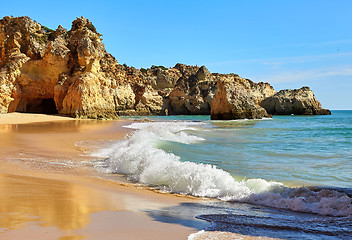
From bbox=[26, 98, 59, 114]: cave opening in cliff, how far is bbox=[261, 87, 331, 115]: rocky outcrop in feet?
146

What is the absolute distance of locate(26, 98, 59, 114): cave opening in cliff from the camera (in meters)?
32.9

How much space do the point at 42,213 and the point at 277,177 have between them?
4.56 metres

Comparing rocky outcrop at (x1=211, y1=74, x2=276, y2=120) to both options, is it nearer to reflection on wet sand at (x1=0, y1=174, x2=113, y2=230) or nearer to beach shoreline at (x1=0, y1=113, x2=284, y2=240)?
beach shoreline at (x1=0, y1=113, x2=284, y2=240)

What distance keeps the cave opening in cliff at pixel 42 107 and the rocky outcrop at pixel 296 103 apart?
44.4 m

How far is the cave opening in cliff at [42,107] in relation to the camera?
32916 mm

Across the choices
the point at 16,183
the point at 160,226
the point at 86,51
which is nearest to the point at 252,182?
the point at 160,226

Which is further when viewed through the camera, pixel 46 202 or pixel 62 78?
pixel 62 78

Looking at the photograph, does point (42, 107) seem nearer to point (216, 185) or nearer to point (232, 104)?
point (232, 104)

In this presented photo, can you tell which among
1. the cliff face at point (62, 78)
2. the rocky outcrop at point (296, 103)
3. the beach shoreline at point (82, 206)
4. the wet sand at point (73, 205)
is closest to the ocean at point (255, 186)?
the beach shoreline at point (82, 206)

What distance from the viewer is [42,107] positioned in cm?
3512

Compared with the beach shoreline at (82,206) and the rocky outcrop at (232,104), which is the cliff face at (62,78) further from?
the beach shoreline at (82,206)

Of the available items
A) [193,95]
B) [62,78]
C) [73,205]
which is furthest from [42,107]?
[73,205]

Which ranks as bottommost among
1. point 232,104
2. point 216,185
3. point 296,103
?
point 216,185

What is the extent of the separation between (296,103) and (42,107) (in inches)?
1831
